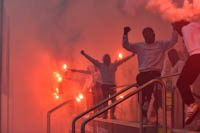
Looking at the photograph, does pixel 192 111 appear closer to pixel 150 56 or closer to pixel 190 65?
pixel 190 65

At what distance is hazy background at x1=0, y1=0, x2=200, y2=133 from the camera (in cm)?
996

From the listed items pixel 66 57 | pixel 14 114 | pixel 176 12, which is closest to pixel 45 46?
pixel 66 57

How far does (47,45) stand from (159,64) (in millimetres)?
7570

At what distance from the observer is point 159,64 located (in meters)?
4.29

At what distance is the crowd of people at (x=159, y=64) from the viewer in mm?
3014

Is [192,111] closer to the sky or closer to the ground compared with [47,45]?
closer to the ground

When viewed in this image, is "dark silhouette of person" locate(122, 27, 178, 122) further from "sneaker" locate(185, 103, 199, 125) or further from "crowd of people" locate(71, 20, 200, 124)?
"sneaker" locate(185, 103, 199, 125)

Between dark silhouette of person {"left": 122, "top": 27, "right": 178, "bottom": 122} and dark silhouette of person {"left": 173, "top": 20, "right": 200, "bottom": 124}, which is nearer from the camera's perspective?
dark silhouette of person {"left": 173, "top": 20, "right": 200, "bottom": 124}

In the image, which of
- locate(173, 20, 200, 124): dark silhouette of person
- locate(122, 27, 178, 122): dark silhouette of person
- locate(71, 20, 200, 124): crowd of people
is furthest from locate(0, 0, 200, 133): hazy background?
locate(173, 20, 200, 124): dark silhouette of person

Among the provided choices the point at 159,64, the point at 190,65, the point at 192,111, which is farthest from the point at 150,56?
the point at 192,111

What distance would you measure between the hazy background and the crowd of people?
126 inches

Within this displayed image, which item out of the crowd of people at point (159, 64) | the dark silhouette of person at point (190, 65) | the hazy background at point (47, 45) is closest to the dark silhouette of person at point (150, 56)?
the crowd of people at point (159, 64)

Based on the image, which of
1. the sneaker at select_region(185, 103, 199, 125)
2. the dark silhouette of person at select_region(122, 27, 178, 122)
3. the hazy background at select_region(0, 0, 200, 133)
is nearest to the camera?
the sneaker at select_region(185, 103, 199, 125)

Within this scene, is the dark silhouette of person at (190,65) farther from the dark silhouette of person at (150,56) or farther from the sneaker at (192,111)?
the dark silhouette of person at (150,56)
